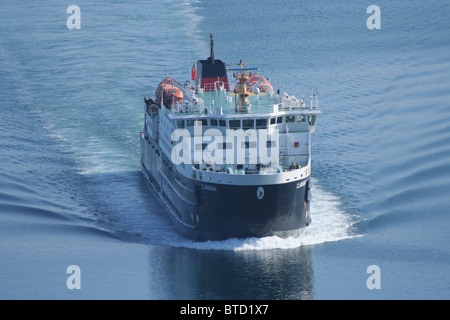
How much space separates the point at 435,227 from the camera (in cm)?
5659

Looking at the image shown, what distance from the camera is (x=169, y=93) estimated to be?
67125 millimetres

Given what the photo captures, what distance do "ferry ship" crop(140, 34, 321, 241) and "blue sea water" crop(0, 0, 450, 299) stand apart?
1.42 metres

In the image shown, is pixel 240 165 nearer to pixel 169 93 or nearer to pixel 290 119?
pixel 290 119

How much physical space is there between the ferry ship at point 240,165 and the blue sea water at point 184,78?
1.42m

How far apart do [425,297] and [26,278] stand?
23860 mm

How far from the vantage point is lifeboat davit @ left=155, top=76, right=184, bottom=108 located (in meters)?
66.2

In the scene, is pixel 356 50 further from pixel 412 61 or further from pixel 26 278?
pixel 26 278

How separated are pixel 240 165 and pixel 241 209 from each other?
11.8 feet

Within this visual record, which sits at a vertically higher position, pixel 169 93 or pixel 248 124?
pixel 169 93

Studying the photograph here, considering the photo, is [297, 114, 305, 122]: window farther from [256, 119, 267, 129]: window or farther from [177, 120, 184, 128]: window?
[177, 120, 184, 128]: window
